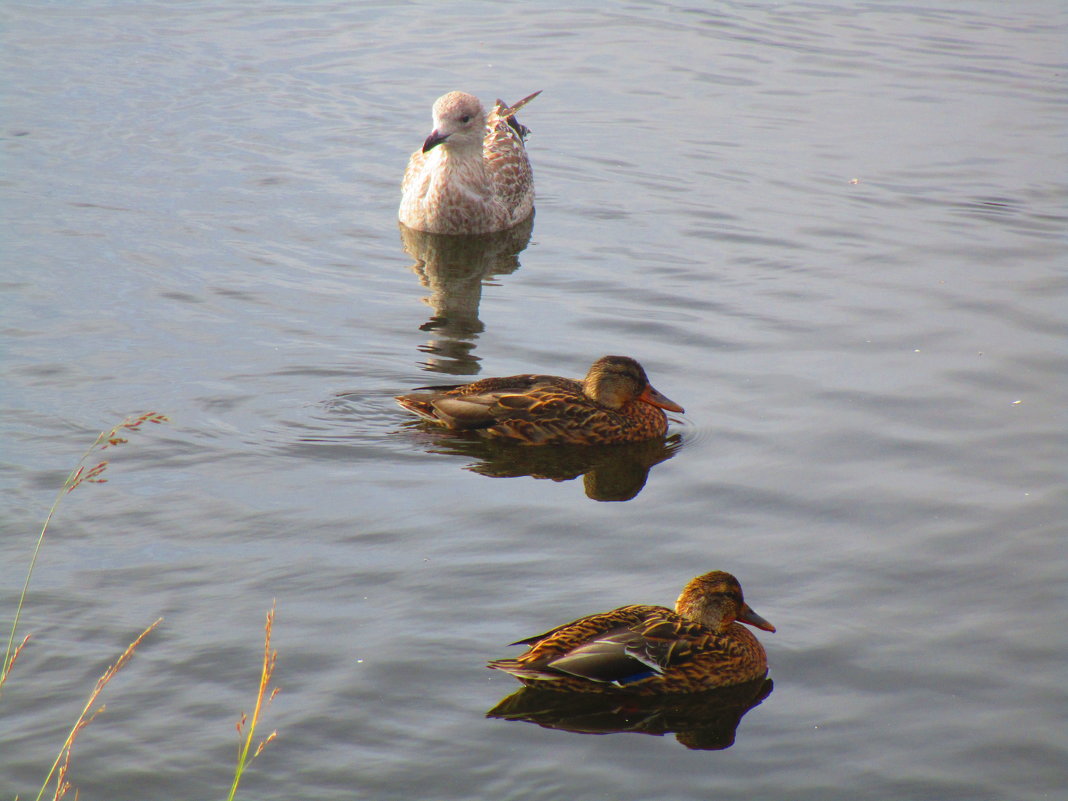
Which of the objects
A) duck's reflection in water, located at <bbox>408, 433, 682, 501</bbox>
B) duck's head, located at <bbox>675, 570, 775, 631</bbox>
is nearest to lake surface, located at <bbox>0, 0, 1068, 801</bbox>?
duck's reflection in water, located at <bbox>408, 433, 682, 501</bbox>

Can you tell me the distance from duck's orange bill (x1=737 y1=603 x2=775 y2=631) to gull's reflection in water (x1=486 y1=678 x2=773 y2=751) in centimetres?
24

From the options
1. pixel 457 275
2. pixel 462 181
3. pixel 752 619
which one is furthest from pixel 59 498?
pixel 462 181

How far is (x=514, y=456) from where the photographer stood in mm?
7938

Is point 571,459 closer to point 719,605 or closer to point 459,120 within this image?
point 719,605

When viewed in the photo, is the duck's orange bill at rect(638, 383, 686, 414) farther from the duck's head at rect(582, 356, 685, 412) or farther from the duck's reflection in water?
the duck's reflection in water

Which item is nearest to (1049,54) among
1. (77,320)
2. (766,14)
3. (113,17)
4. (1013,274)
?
(766,14)

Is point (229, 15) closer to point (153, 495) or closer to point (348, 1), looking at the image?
point (348, 1)

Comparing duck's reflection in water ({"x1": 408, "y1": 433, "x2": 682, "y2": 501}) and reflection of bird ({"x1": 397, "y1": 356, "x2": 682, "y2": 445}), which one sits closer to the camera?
duck's reflection in water ({"x1": 408, "y1": 433, "x2": 682, "y2": 501})

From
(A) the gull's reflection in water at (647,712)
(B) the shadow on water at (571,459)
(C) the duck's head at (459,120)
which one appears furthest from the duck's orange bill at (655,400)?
(C) the duck's head at (459,120)

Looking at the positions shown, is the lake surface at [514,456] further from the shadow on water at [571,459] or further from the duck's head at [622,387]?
the duck's head at [622,387]

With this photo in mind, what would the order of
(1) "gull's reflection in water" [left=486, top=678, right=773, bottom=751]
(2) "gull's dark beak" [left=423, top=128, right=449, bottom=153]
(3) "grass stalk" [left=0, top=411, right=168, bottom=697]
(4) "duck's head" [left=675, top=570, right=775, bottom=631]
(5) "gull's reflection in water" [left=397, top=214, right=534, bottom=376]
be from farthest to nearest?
(2) "gull's dark beak" [left=423, top=128, right=449, bottom=153]
(5) "gull's reflection in water" [left=397, top=214, right=534, bottom=376]
(4) "duck's head" [left=675, top=570, right=775, bottom=631]
(1) "gull's reflection in water" [left=486, top=678, right=773, bottom=751]
(3) "grass stalk" [left=0, top=411, right=168, bottom=697]

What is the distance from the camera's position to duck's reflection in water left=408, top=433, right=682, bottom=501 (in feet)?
25.1

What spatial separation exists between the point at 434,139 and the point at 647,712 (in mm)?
7498

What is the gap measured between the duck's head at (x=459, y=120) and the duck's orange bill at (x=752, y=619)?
7.30 meters
